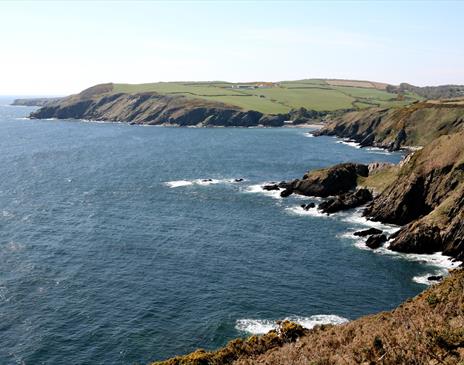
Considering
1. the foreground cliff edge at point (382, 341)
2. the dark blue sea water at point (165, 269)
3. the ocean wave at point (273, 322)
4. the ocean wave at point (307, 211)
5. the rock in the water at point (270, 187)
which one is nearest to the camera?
the foreground cliff edge at point (382, 341)

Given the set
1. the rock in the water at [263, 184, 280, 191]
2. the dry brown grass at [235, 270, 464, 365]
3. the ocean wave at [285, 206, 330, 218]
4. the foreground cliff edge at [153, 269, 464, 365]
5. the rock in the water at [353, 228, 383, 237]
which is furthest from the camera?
the rock in the water at [263, 184, 280, 191]

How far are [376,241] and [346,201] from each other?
84.7 ft

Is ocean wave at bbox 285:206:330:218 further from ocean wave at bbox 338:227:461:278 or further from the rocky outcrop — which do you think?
ocean wave at bbox 338:227:461:278

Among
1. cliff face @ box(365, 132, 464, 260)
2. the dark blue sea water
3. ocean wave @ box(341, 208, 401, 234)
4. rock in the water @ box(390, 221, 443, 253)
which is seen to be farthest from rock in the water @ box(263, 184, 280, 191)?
rock in the water @ box(390, 221, 443, 253)

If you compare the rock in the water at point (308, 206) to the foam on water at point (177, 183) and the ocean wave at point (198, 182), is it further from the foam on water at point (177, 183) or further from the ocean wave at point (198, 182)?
the foam on water at point (177, 183)

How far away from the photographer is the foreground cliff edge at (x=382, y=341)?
88.6 feet

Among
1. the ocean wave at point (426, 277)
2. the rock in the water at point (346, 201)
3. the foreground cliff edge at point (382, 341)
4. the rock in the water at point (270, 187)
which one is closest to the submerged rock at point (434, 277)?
the ocean wave at point (426, 277)

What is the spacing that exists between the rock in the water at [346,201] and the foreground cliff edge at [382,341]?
2352 inches

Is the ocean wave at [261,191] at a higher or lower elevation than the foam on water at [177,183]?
lower

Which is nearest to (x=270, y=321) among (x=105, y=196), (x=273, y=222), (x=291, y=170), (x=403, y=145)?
(x=273, y=222)

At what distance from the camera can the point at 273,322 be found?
57.8m

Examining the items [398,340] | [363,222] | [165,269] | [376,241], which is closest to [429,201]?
[363,222]

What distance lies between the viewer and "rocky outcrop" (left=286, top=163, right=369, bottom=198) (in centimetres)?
11912

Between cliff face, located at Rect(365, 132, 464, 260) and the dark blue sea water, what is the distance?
16.0ft
